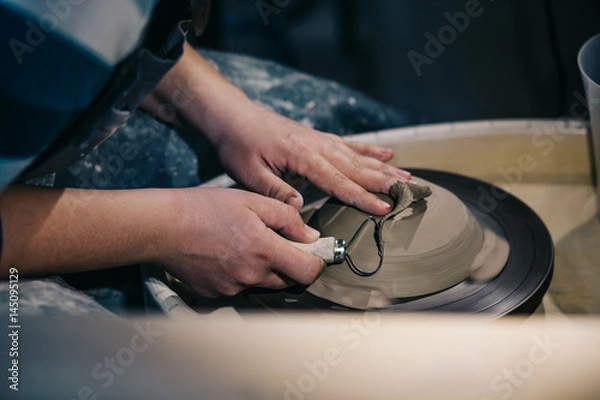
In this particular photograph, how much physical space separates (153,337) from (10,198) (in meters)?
0.30

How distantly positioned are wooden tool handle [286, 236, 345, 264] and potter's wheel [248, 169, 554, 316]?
5cm

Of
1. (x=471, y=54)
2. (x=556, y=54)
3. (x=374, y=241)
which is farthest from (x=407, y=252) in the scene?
(x=471, y=54)

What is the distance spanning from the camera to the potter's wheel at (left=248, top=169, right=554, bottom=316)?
695 mm

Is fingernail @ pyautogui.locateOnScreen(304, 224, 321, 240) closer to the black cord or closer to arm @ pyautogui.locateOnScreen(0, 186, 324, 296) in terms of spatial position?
arm @ pyautogui.locateOnScreen(0, 186, 324, 296)

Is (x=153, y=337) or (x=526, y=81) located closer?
(x=153, y=337)

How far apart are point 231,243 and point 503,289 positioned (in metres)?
0.32

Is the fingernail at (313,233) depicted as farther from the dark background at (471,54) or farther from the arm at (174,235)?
the dark background at (471,54)

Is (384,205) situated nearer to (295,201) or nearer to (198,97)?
(295,201)

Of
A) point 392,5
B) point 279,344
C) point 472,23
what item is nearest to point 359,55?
point 392,5

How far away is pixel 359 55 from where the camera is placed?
2.43m

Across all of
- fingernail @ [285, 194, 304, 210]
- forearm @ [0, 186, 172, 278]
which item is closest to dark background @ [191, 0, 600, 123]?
fingernail @ [285, 194, 304, 210]

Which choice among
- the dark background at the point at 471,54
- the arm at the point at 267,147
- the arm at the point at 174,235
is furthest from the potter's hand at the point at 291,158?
the dark background at the point at 471,54

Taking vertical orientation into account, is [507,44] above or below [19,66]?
below

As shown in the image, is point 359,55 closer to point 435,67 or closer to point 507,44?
point 435,67
